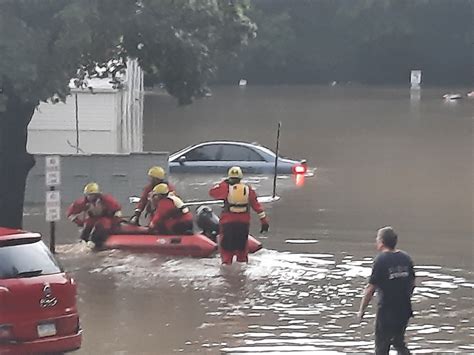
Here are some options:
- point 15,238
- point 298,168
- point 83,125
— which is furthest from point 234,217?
point 83,125

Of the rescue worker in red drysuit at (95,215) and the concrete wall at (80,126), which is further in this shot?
the concrete wall at (80,126)

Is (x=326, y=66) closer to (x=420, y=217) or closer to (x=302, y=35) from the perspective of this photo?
(x=302, y=35)

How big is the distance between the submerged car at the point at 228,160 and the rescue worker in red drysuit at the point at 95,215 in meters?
12.0

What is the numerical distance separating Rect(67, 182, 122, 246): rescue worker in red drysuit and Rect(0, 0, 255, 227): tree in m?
1.58

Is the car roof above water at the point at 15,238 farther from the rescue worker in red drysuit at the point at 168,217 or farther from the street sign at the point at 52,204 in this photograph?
the rescue worker in red drysuit at the point at 168,217

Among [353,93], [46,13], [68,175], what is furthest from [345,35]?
[46,13]

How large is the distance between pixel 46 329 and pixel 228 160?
2107cm

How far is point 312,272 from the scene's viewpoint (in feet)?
57.0

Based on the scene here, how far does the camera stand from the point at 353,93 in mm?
77938

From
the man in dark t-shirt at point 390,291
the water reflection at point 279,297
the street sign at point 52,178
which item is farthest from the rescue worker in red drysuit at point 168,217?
the man in dark t-shirt at point 390,291

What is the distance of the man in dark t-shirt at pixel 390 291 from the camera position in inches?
422

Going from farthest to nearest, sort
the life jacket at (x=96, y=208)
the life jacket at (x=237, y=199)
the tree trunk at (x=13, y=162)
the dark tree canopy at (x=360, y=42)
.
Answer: the dark tree canopy at (x=360, y=42), the tree trunk at (x=13, y=162), the life jacket at (x=96, y=208), the life jacket at (x=237, y=199)

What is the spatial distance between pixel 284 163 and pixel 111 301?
16.3 m

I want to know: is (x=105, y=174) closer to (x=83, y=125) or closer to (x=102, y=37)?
(x=83, y=125)
